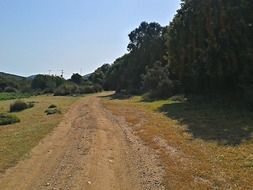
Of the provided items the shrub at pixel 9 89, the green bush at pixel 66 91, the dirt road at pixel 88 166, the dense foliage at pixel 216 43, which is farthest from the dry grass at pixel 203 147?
the shrub at pixel 9 89

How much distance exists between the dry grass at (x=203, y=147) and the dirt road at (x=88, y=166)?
1.92ft

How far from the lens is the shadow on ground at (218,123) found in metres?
18.1

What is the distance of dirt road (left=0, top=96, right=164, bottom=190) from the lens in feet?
35.8

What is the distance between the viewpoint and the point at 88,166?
13.1 m

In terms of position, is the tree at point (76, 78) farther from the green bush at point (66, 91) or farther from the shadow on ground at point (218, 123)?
the shadow on ground at point (218, 123)

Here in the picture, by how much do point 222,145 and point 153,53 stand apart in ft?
210

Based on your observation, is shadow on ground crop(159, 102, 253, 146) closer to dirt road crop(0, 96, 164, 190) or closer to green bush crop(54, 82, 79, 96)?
dirt road crop(0, 96, 164, 190)

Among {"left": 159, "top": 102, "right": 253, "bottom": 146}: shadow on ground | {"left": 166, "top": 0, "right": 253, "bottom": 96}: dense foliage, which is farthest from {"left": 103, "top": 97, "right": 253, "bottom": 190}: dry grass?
{"left": 166, "top": 0, "right": 253, "bottom": 96}: dense foliage

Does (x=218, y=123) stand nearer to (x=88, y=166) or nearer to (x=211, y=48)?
(x=211, y=48)

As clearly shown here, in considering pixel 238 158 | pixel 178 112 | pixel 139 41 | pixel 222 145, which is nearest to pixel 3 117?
pixel 178 112

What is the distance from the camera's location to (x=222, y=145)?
1617cm

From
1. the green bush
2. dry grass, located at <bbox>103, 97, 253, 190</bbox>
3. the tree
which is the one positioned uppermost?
the tree

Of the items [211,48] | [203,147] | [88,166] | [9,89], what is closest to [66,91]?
[9,89]

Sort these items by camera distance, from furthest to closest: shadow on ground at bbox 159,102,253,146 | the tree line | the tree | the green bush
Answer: the tree < the green bush < the tree line < shadow on ground at bbox 159,102,253,146
